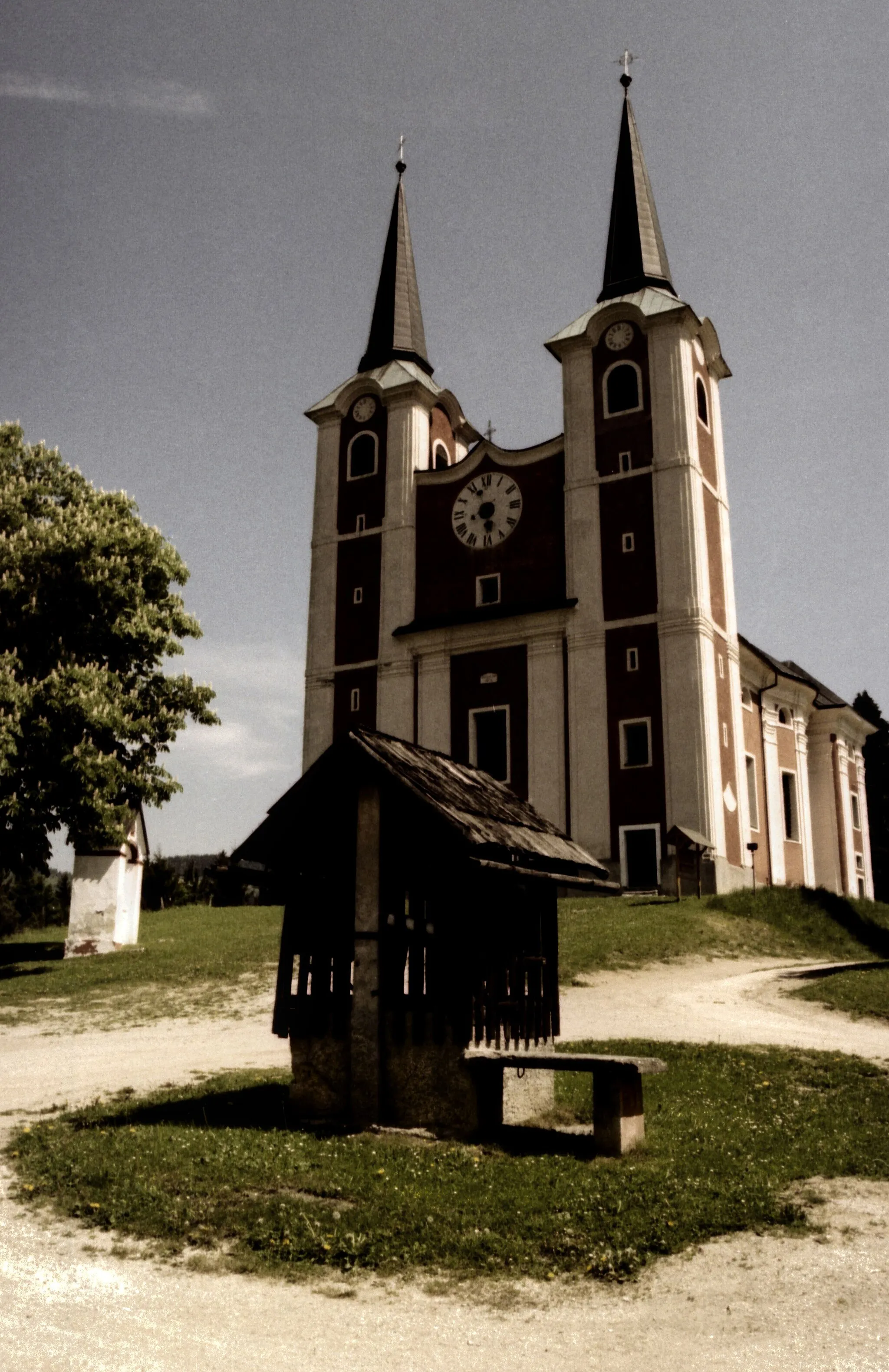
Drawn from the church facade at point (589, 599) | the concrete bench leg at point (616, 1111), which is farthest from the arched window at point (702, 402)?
the concrete bench leg at point (616, 1111)

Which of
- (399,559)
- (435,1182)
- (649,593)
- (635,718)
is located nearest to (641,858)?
(635,718)

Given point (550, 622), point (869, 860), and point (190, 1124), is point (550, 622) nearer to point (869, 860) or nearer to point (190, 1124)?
point (869, 860)

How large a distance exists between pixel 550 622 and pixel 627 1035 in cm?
2572

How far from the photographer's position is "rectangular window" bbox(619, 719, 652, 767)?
38.2m

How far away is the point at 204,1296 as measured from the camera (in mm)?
6059

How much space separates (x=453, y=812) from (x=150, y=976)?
1565cm

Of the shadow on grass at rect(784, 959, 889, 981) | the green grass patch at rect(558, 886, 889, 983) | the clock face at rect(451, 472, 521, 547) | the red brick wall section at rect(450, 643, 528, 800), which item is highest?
the clock face at rect(451, 472, 521, 547)

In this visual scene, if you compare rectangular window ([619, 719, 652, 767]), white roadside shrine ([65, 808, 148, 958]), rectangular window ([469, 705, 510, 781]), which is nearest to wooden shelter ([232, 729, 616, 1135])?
white roadside shrine ([65, 808, 148, 958])

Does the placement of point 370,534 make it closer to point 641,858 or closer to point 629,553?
point 629,553

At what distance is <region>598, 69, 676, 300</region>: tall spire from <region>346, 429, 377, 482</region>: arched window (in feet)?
34.7

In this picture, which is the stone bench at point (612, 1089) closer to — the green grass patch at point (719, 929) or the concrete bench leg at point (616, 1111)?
the concrete bench leg at point (616, 1111)

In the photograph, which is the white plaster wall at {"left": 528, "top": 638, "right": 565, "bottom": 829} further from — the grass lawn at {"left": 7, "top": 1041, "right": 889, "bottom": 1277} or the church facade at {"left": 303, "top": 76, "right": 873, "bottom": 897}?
the grass lawn at {"left": 7, "top": 1041, "right": 889, "bottom": 1277}

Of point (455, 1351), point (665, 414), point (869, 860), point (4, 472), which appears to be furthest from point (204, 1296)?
point (869, 860)

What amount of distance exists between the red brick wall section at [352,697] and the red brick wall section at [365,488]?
5841 millimetres
